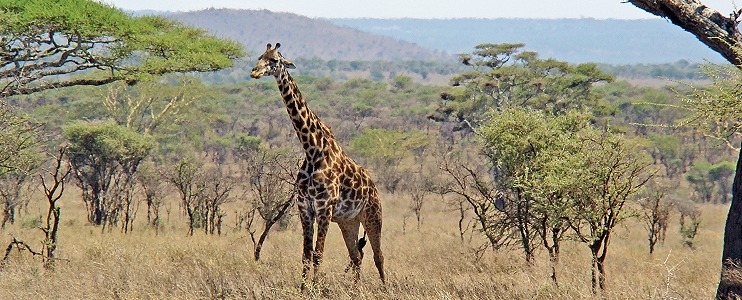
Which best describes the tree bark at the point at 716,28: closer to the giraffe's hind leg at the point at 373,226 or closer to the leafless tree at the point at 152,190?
the giraffe's hind leg at the point at 373,226

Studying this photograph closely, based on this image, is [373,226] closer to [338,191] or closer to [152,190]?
[338,191]

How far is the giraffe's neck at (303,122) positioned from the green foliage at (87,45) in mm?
3656

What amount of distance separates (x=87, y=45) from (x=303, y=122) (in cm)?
543

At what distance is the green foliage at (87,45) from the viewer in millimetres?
10633

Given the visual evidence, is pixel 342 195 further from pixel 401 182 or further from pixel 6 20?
pixel 401 182

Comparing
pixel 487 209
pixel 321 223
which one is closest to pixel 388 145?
pixel 487 209

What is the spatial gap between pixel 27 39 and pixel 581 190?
8432 millimetres

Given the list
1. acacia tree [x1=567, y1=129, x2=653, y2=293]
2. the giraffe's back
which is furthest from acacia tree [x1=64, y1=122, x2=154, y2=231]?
acacia tree [x1=567, y1=129, x2=653, y2=293]

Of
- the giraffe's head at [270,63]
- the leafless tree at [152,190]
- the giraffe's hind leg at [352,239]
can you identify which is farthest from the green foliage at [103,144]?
the giraffe's head at [270,63]

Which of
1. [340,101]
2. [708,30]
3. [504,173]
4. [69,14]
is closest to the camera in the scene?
[708,30]

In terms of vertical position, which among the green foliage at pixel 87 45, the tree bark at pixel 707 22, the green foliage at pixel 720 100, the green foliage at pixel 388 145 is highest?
the tree bark at pixel 707 22

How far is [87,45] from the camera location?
12.1 metres

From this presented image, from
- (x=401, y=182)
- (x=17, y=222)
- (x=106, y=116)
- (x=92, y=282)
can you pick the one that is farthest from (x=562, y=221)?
(x=106, y=116)

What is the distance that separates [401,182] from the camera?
36.6m
